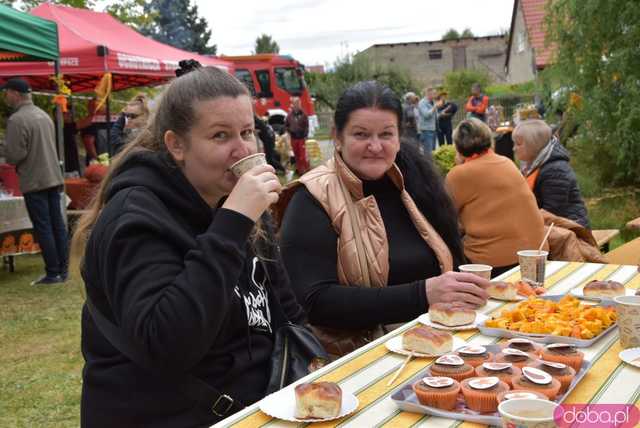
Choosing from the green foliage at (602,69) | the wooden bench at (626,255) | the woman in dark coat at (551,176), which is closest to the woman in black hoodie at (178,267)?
Answer: the wooden bench at (626,255)

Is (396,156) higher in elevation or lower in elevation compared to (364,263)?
higher

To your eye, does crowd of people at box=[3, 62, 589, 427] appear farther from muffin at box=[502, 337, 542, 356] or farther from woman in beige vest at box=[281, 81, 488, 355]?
muffin at box=[502, 337, 542, 356]

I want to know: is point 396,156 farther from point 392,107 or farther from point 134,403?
point 134,403

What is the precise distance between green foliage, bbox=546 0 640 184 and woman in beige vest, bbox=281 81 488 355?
6111 millimetres

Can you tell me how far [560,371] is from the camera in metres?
1.72

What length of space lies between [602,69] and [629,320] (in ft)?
25.1

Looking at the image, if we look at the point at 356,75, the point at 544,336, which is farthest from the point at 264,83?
the point at 544,336

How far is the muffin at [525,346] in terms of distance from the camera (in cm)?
195

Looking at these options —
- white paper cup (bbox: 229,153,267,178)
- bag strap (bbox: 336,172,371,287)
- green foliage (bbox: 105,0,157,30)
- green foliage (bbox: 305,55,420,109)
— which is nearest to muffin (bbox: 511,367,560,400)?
white paper cup (bbox: 229,153,267,178)

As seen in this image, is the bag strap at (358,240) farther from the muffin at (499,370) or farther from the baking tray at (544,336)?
the muffin at (499,370)

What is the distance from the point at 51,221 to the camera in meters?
7.17

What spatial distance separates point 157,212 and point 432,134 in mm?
16670

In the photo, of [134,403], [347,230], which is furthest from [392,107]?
[134,403]

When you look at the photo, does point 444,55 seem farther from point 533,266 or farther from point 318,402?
point 318,402
